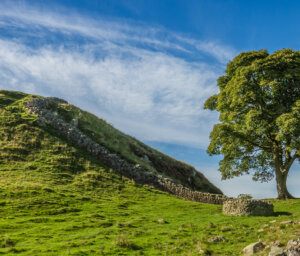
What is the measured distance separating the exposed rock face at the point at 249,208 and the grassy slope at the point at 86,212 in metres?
1.53

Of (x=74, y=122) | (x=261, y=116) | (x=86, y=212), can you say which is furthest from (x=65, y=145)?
(x=261, y=116)

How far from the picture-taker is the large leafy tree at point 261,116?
3350 centimetres

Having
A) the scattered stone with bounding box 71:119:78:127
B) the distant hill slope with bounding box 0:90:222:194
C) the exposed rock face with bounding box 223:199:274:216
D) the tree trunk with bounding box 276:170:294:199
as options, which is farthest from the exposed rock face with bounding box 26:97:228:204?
the exposed rock face with bounding box 223:199:274:216

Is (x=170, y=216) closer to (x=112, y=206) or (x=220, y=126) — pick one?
(x=112, y=206)

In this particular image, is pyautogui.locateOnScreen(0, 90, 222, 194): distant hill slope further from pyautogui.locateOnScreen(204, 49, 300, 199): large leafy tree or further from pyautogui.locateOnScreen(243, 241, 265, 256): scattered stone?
pyautogui.locateOnScreen(243, 241, 265, 256): scattered stone

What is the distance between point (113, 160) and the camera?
140ft

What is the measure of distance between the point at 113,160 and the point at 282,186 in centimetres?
2408

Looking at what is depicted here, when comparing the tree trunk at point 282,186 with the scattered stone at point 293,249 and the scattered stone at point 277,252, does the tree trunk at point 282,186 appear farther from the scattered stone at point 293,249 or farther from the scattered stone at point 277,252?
the scattered stone at point 277,252

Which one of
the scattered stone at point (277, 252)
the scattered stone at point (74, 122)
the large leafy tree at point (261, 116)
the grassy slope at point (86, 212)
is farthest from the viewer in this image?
the scattered stone at point (74, 122)

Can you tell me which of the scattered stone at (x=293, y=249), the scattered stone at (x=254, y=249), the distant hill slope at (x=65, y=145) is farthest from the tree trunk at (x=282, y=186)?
the scattered stone at (x=293, y=249)

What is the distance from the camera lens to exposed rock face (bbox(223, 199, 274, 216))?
25.0 m

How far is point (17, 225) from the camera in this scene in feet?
70.0

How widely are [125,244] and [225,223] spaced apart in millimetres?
8860

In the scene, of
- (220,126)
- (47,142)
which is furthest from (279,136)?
(47,142)
